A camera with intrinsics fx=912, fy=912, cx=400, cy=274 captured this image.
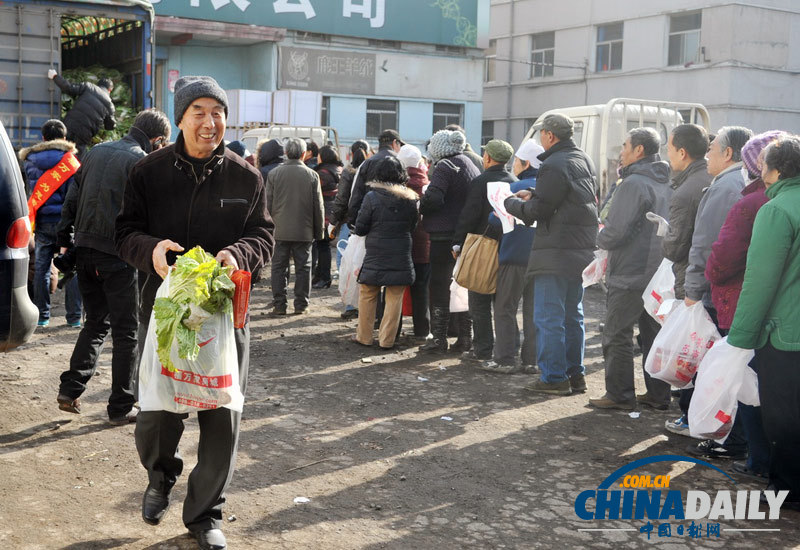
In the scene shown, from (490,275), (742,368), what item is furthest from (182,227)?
(490,275)

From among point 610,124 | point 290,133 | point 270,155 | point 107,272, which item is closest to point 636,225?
point 107,272

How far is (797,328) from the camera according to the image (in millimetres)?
4559

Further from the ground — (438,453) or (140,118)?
(140,118)

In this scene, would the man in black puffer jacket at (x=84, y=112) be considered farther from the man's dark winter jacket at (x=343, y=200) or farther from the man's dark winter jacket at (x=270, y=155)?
the man's dark winter jacket at (x=343, y=200)

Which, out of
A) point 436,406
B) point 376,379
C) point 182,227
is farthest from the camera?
point 376,379

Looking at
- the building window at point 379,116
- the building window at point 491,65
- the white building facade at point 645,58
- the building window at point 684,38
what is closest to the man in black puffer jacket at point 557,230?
the building window at point 379,116

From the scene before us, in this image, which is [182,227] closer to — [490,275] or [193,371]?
[193,371]

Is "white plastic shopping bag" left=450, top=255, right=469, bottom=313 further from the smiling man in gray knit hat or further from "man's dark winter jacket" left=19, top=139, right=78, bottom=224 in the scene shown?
A: the smiling man in gray knit hat

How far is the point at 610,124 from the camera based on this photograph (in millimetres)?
12781

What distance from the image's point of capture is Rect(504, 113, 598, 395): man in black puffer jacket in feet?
22.3

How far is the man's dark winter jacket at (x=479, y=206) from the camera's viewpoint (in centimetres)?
798

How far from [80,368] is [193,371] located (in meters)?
2.71

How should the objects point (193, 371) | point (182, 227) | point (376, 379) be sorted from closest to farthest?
point (193, 371)
point (182, 227)
point (376, 379)

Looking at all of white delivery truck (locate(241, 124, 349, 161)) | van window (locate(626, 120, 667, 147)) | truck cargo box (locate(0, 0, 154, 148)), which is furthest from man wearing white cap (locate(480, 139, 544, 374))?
white delivery truck (locate(241, 124, 349, 161))
